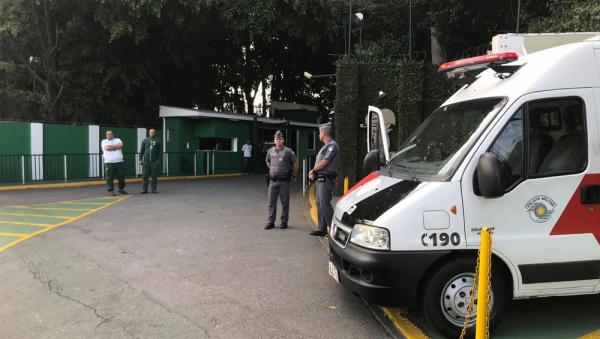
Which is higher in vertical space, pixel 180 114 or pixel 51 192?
pixel 180 114

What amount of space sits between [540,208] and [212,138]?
61.8 ft

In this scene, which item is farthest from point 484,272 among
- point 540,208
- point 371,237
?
point 540,208

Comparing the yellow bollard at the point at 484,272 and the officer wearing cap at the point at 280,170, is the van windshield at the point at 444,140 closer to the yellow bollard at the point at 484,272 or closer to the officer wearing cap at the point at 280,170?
the yellow bollard at the point at 484,272

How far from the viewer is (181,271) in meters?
5.90

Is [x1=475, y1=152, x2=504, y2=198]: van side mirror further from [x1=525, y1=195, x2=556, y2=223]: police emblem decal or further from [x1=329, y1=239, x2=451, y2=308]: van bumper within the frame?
[x1=329, y1=239, x2=451, y2=308]: van bumper

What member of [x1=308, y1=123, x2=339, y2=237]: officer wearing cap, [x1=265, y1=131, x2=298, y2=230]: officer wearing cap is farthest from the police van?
[x1=265, y1=131, x2=298, y2=230]: officer wearing cap

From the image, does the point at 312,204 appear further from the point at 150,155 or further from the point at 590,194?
the point at 590,194

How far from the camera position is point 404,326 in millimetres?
4227

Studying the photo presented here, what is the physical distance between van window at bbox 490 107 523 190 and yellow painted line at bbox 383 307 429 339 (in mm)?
1489

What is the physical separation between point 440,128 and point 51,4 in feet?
62.3

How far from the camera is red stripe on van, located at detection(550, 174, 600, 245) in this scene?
3.93 m

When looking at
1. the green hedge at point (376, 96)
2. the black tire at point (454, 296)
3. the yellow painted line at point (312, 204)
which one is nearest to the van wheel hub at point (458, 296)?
the black tire at point (454, 296)

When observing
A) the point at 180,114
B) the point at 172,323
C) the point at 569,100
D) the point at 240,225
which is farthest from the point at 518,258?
the point at 180,114

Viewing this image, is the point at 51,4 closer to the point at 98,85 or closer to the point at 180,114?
the point at 98,85
